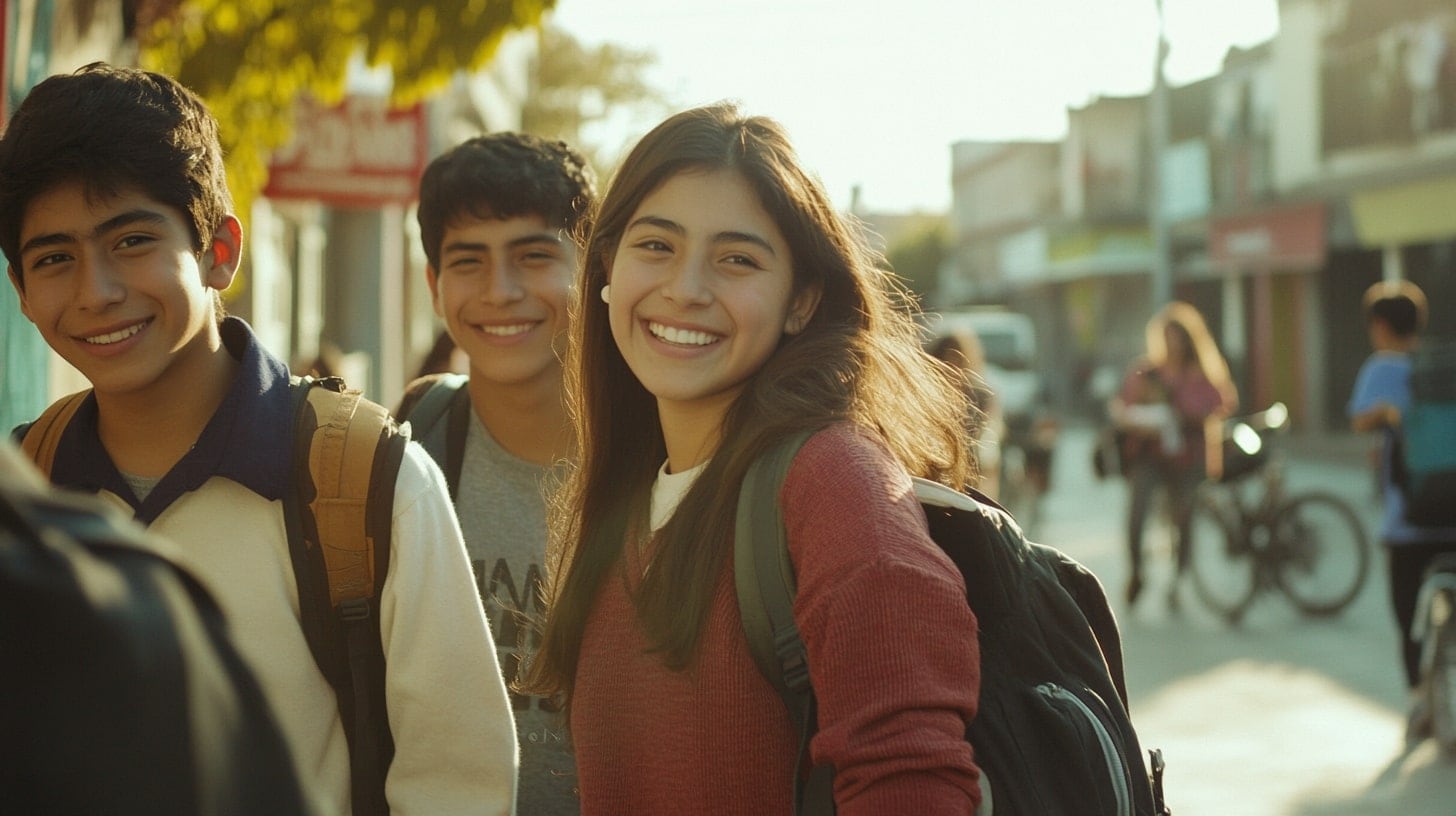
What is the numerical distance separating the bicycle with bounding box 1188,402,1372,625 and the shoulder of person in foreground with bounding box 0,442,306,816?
1082cm

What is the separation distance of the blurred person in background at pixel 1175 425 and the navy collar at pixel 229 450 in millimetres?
9783

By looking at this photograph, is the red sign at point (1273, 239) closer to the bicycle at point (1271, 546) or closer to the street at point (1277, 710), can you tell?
the street at point (1277, 710)

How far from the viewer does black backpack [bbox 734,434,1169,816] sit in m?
1.95

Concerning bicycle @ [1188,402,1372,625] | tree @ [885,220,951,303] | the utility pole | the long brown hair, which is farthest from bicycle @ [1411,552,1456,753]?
tree @ [885,220,951,303]

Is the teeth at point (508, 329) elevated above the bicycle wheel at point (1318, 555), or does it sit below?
above

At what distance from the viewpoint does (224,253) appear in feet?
8.29

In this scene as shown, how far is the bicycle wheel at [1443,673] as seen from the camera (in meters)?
7.53

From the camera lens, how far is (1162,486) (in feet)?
39.1

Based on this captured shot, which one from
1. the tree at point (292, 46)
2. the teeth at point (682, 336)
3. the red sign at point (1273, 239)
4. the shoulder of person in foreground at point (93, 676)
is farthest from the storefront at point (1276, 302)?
the shoulder of person in foreground at point (93, 676)

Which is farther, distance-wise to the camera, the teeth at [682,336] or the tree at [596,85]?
the tree at [596,85]

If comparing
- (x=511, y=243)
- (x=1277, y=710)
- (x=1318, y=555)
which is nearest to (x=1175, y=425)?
(x=1318, y=555)

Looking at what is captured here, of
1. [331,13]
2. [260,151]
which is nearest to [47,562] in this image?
[331,13]

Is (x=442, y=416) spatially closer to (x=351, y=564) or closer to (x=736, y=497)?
(x=351, y=564)

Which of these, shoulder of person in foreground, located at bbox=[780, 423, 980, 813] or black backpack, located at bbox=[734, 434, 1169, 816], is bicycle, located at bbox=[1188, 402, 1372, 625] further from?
shoulder of person in foreground, located at bbox=[780, 423, 980, 813]
